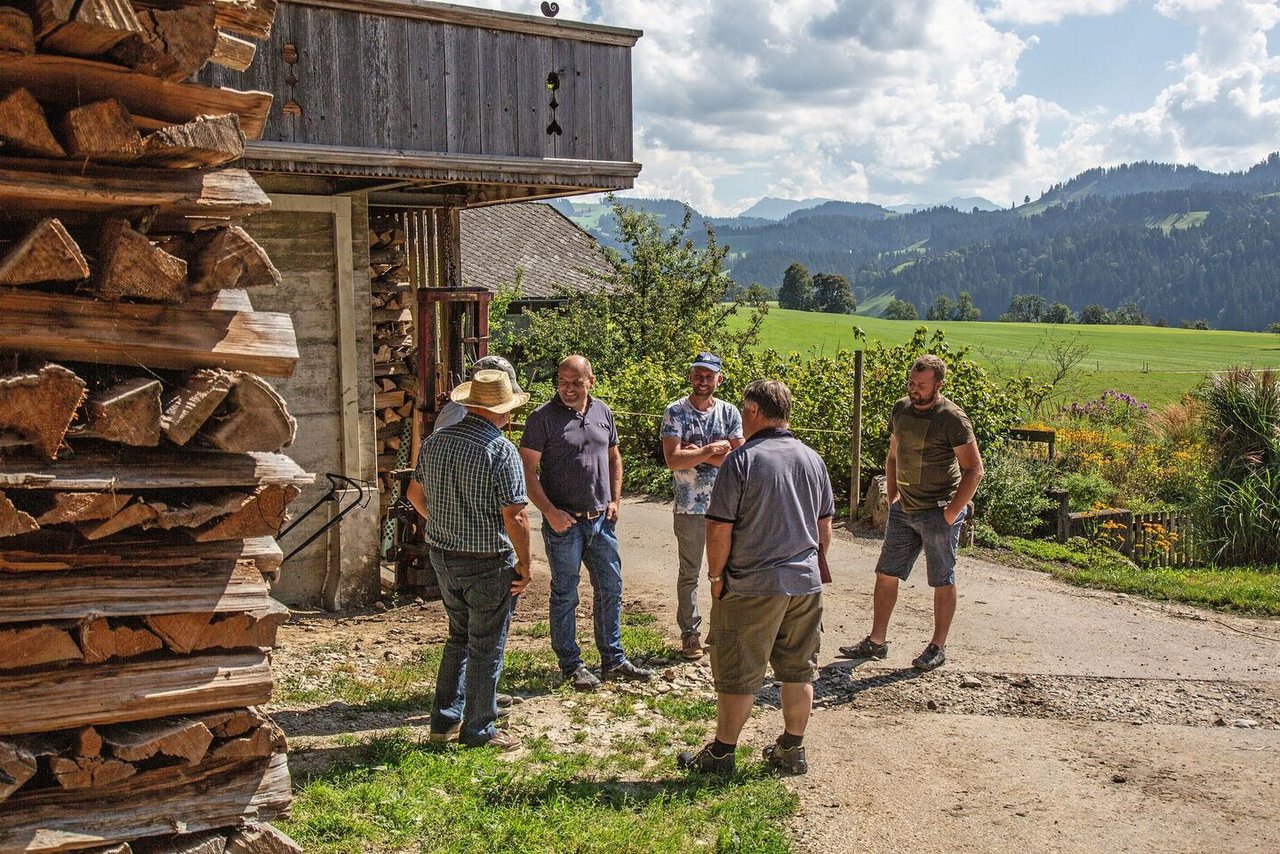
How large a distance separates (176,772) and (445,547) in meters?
2.43

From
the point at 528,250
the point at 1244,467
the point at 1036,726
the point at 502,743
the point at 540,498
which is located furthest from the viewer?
the point at 528,250

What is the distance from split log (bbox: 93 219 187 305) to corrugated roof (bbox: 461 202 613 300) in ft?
96.4

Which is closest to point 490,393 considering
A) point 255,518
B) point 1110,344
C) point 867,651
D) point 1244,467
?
point 255,518

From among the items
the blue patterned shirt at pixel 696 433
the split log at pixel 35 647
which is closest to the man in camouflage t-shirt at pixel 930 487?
the blue patterned shirt at pixel 696 433

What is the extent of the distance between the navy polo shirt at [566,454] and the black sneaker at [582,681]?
39.6 inches

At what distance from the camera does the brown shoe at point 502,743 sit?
20.1ft

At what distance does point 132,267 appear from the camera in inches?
137

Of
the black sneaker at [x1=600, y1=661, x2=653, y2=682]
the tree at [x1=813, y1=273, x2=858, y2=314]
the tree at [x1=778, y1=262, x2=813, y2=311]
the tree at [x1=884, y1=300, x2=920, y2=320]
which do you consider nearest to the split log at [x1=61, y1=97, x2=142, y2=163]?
the black sneaker at [x1=600, y1=661, x2=653, y2=682]

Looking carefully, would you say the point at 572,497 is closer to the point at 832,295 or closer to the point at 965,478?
the point at 965,478

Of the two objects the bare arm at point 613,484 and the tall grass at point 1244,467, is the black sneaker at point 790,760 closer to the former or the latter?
the bare arm at point 613,484

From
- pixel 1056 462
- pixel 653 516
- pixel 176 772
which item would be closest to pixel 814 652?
pixel 176 772

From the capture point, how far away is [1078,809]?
5.58 meters

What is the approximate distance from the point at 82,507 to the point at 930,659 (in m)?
5.85

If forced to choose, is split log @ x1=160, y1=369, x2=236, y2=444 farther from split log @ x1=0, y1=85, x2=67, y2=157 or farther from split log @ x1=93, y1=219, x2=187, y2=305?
split log @ x1=0, y1=85, x2=67, y2=157
